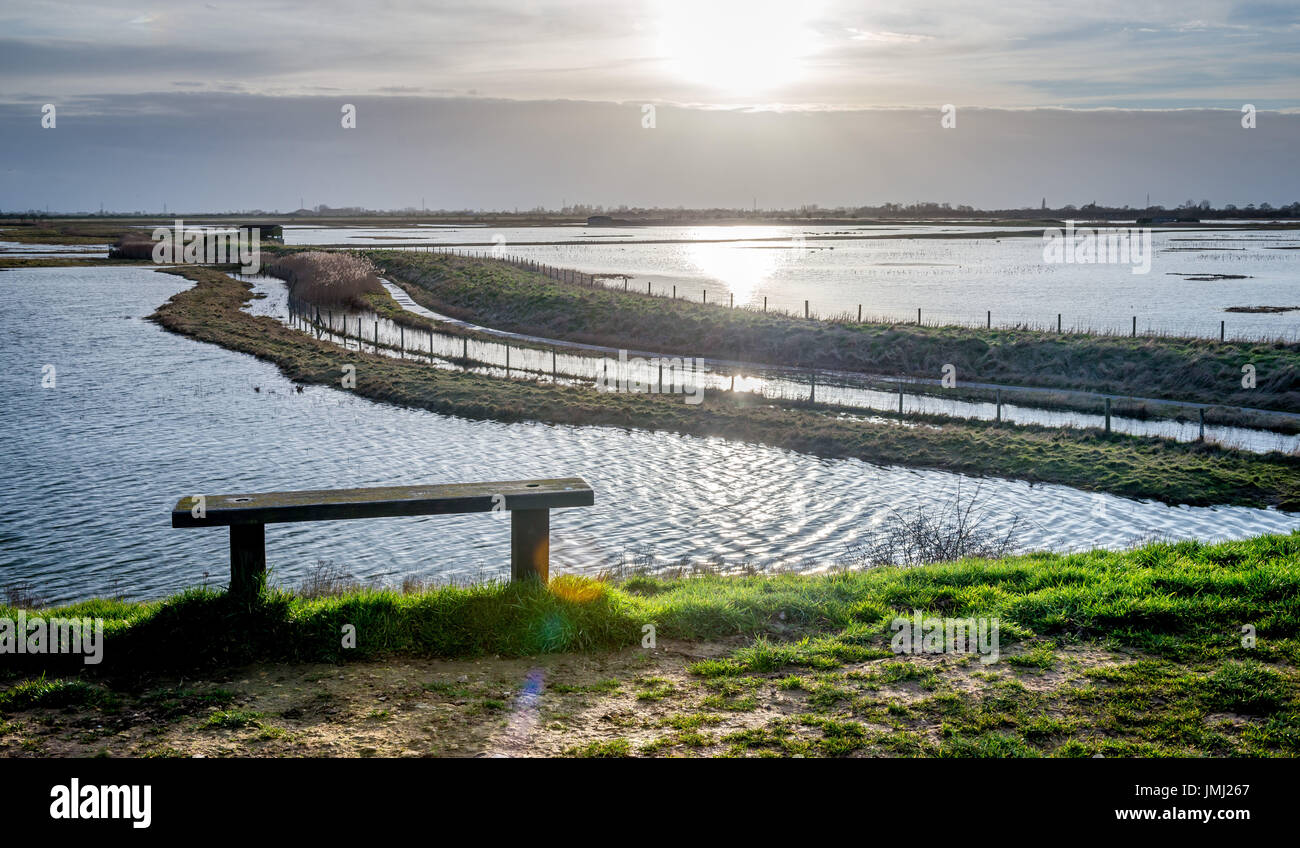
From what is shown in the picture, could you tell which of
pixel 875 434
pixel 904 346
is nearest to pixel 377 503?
pixel 875 434

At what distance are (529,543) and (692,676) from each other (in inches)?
88.8

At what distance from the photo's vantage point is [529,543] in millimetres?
9508

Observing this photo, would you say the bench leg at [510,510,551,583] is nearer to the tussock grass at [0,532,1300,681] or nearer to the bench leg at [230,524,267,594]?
the tussock grass at [0,532,1300,681]

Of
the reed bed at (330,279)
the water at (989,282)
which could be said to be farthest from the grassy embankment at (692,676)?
the reed bed at (330,279)

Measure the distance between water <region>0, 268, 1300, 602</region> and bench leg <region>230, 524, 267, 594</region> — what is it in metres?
6.05

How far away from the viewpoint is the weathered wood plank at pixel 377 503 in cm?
865

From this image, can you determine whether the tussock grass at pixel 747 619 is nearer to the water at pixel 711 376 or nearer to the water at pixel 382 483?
the water at pixel 382 483

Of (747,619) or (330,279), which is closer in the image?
(747,619)

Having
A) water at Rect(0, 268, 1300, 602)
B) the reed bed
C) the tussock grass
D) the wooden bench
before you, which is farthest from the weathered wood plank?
the reed bed

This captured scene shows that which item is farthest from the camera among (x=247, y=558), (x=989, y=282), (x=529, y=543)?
(x=989, y=282)

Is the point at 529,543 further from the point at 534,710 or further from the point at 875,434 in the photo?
the point at 875,434

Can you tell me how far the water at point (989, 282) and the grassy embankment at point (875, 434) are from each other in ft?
80.6

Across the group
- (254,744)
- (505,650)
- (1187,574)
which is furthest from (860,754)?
(1187,574)

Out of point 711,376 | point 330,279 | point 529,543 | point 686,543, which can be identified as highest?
point 330,279
